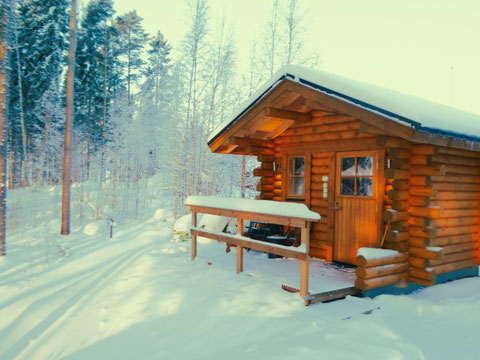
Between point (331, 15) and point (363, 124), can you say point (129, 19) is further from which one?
point (363, 124)

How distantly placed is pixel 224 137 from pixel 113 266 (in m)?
4.29

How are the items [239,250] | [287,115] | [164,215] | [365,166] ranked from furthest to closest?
[164,215], [287,115], [365,166], [239,250]

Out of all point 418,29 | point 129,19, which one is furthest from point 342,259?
point 129,19

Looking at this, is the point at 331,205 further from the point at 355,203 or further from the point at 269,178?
the point at 269,178

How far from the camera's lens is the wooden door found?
273 inches

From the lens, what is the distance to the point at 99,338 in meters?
4.91

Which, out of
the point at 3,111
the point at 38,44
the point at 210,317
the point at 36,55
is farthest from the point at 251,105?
the point at 36,55

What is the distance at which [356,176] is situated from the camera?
7270mm

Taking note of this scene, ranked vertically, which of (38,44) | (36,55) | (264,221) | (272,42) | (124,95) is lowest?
(264,221)

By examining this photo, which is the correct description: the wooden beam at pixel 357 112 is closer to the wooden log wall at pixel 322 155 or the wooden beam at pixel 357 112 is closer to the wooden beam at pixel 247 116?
the wooden beam at pixel 247 116

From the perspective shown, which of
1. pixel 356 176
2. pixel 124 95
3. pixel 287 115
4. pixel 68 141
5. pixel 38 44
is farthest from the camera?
pixel 124 95

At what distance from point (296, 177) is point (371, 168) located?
84.8 inches

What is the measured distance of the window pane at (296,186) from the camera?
863 cm

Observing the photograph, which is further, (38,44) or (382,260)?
(38,44)
